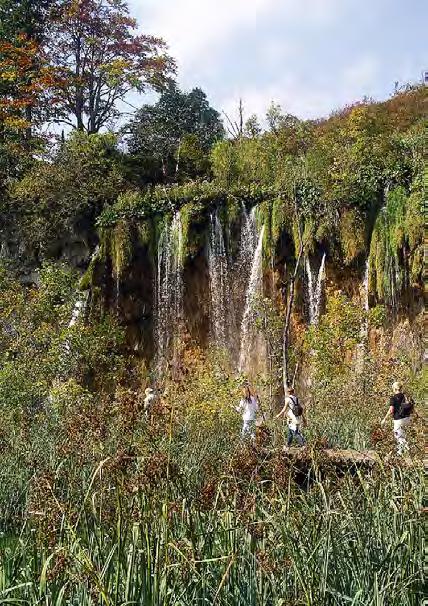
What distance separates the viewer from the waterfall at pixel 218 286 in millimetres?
15875

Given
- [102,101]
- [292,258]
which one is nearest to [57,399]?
[292,258]

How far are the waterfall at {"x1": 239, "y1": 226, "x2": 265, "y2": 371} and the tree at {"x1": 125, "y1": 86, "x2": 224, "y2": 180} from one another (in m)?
5.50

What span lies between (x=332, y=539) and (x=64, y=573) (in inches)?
39.5

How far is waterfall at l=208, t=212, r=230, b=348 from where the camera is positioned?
52.1ft

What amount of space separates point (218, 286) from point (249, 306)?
1026 millimetres

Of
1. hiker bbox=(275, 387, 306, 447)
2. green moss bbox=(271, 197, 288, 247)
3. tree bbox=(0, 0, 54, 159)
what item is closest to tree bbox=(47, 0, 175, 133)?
tree bbox=(0, 0, 54, 159)

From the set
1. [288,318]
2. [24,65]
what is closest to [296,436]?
[288,318]

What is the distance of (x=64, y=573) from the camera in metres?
2.33

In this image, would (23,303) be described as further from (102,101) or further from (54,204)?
(102,101)

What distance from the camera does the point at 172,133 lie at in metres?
22.3

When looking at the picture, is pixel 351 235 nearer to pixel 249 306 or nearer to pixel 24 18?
pixel 249 306

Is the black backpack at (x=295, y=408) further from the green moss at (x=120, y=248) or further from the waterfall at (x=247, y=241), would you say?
the green moss at (x=120, y=248)

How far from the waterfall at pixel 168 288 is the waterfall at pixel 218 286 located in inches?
27.9

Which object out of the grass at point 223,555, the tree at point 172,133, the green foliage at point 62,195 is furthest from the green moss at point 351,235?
the grass at point 223,555
